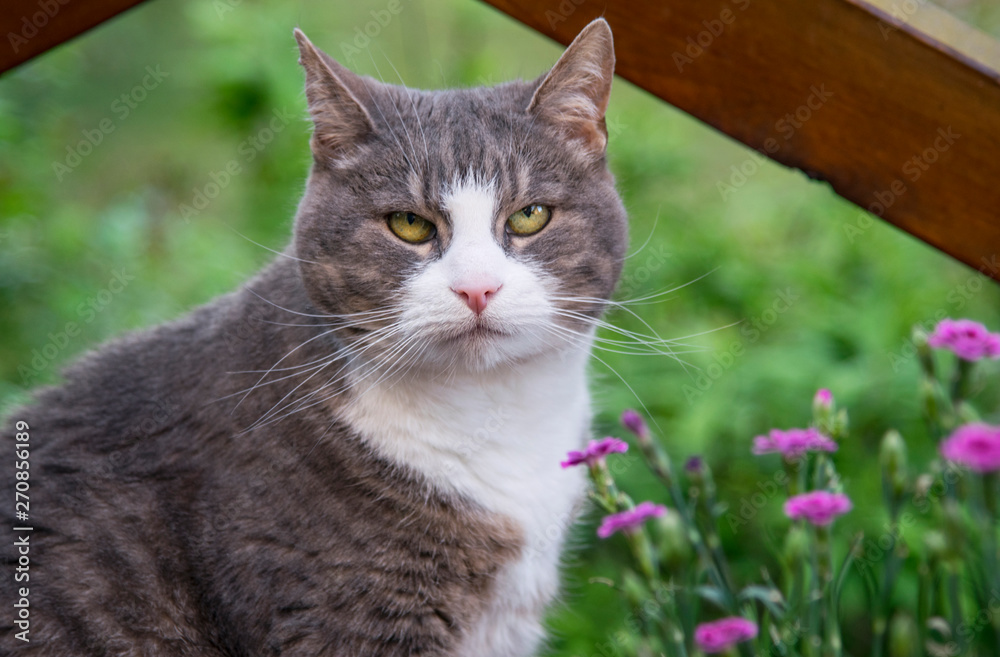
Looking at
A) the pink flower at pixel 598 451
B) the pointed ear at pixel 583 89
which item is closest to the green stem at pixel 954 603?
the pink flower at pixel 598 451

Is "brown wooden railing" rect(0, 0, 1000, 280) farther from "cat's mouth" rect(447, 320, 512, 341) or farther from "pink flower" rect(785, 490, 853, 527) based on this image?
"pink flower" rect(785, 490, 853, 527)

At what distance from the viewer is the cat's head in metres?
1.48

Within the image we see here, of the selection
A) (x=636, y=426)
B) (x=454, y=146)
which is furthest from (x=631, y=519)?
(x=454, y=146)

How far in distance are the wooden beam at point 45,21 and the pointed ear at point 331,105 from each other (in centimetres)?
30

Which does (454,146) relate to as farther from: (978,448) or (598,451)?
(978,448)

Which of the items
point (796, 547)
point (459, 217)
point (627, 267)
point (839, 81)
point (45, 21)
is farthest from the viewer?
point (627, 267)

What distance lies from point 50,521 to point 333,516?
503 mm

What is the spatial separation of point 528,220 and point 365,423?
47cm

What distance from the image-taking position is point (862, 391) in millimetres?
2246

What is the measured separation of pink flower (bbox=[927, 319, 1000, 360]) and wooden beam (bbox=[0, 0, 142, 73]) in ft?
4.27

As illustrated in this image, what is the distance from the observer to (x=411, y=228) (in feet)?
5.13

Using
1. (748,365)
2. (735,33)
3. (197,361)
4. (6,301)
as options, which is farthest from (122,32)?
(735,33)

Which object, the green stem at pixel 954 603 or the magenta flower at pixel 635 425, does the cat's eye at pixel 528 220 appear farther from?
the green stem at pixel 954 603

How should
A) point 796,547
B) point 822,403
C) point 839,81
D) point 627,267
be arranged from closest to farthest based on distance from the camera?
point 796,547 < point 822,403 < point 839,81 < point 627,267
